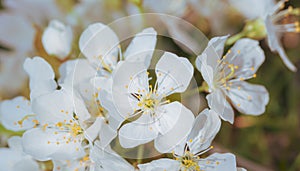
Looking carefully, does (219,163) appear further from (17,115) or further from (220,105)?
(17,115)

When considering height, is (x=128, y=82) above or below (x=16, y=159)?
above

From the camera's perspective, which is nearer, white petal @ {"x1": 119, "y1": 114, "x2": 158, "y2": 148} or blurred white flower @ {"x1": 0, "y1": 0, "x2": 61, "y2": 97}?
white petal @ {"x1": 119, "y1": 114, "x2": 158, "y2": 148}

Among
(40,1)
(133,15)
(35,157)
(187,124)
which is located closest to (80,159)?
(35,157)

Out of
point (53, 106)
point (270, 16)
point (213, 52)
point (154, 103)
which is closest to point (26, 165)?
point (53, 106)

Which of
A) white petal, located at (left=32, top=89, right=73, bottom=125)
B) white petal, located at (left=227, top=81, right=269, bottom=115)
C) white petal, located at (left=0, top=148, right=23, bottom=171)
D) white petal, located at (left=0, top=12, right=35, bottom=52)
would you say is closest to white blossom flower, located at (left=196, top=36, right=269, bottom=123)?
white petal, located at (left=227, top=81, right=269, bottom=115)

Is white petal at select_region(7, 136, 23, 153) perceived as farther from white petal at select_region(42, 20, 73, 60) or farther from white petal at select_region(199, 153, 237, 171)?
white petal at select_region(199, 153, 237, 171)

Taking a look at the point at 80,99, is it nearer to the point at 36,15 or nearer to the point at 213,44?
the point at 213,44
